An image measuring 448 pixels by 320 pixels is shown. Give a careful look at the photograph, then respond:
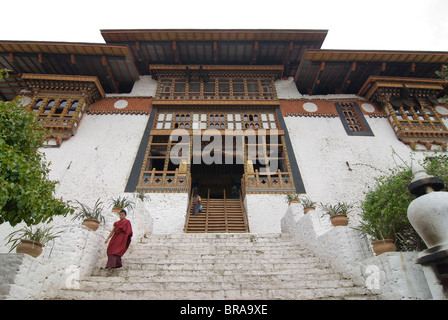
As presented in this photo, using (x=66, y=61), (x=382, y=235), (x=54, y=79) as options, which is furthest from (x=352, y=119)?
(x=54, y=79)

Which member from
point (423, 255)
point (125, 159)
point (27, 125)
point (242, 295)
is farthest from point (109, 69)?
point (423, 255)

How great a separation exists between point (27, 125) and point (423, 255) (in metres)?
5.75

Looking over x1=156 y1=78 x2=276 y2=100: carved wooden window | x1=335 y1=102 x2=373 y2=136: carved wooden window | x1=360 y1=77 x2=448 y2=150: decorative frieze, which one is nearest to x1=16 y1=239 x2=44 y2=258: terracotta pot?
x1=156 y1=78 x2=276 y2=100: carved wooden window

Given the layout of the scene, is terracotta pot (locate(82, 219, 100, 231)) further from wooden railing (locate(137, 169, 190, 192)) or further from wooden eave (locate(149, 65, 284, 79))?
wooden eave (locate(149, 65, 284, 79))

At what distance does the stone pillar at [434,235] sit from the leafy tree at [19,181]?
4660 millimetres

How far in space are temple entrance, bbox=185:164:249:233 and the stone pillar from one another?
6.12 metres

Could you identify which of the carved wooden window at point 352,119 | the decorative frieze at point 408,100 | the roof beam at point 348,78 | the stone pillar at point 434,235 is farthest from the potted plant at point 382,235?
the roof beam at point 348,78

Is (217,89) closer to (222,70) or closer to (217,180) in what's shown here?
(222,70)

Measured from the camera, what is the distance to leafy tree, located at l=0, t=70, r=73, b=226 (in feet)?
10.0

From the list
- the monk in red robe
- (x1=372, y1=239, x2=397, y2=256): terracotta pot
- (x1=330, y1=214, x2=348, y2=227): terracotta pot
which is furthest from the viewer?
(x1=330, y1=214, x2=348, y2=227): terracotta pot

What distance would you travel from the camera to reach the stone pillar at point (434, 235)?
8.14 feet

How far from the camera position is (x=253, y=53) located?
44.1ft

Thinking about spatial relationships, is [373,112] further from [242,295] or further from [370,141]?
[242,295]

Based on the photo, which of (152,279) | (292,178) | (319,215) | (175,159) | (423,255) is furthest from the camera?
(175,159)
